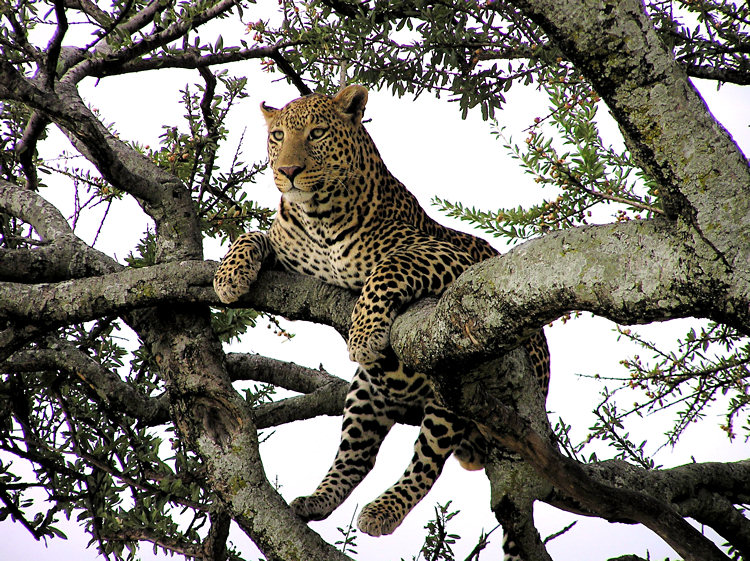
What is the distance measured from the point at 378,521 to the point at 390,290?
1.34m

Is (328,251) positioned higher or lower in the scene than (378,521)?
higher

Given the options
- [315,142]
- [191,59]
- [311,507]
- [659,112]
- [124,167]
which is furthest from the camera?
[191,59]

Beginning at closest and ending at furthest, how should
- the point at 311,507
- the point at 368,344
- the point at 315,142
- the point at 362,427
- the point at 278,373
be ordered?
the point at 368,344, the point at 311,507, the point at 315,142, the point at 362,427, the point at 278,373

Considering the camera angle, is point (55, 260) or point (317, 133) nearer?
point (317, 133)

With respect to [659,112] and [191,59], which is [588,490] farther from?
[191,59]

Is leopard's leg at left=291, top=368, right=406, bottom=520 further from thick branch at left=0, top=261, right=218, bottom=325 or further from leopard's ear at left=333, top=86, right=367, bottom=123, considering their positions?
leopard's ear at left=333, top=86, right=367, bottom=123

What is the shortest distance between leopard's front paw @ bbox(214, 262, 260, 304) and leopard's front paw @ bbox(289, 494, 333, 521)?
1.23 m

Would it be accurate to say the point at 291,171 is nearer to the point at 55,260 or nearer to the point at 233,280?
the point at 233,280

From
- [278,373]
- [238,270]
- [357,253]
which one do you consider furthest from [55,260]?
[357,253]

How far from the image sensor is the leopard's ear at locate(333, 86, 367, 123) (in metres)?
5.22

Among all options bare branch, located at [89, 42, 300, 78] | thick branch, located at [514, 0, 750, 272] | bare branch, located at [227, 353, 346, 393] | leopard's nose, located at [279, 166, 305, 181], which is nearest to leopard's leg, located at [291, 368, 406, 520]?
bare branch, located at [227, 353, 346, 393]

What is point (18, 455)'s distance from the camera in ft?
16.8

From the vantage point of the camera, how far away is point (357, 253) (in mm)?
4898

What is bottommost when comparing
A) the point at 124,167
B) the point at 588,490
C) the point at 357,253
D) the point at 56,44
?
the point at 588,490
